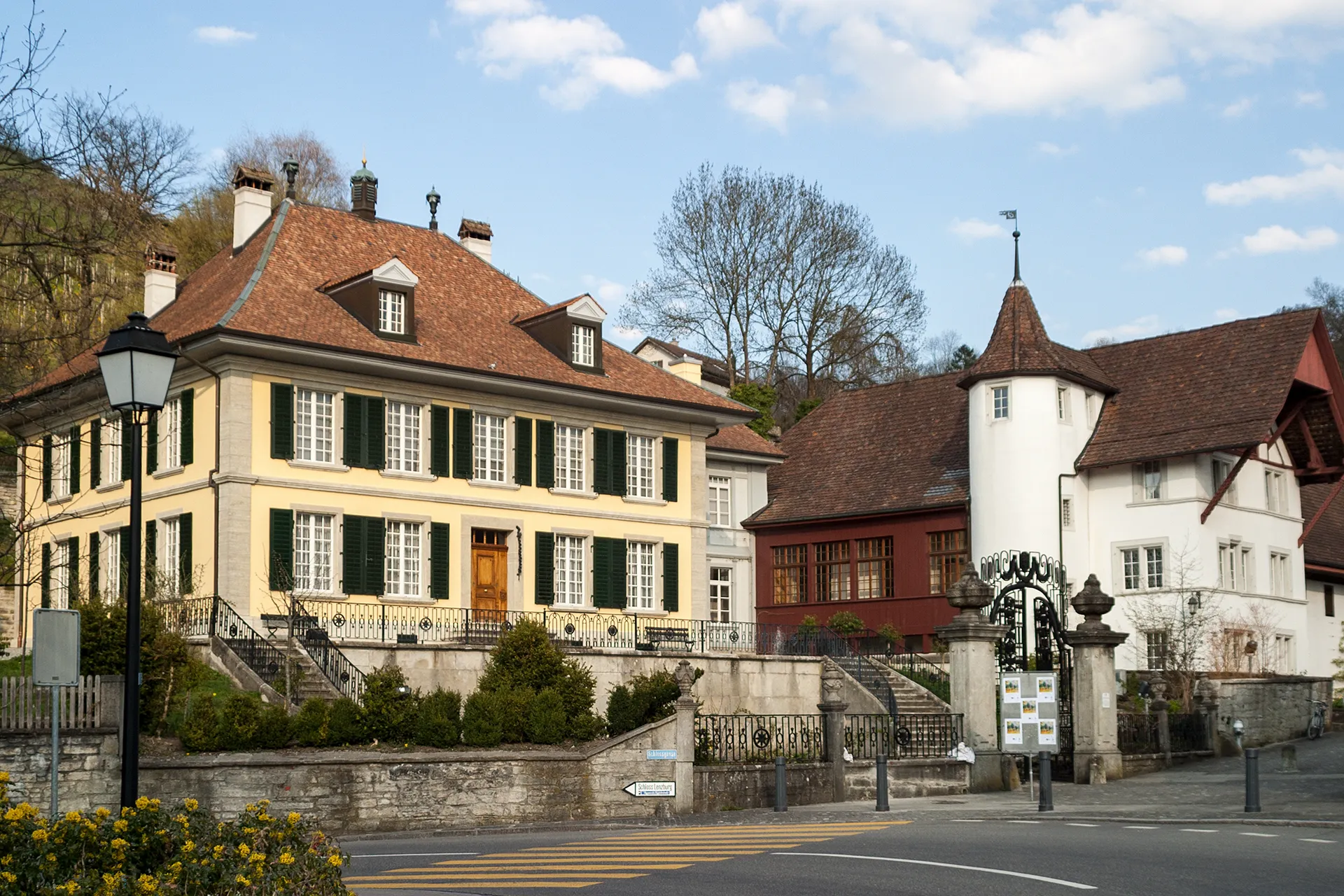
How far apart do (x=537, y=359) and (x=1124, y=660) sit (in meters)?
16.8

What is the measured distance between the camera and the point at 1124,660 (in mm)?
42125

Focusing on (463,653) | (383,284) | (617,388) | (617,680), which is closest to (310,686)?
(463,653)

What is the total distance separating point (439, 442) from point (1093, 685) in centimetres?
1558

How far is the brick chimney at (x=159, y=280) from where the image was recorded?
1613 inches

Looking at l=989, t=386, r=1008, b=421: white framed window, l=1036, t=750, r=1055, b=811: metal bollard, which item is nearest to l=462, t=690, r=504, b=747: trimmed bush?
l=1036, t=750, r=1055, b=811: metal bollard

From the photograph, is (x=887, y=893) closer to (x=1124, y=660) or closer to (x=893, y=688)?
(x=893, y=688)

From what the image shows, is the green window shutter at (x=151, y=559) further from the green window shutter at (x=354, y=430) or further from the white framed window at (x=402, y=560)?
the white framed window at (x=402, y=560)

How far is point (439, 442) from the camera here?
1464 inches

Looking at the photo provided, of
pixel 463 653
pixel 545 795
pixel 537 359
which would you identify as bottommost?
pixel 545 795

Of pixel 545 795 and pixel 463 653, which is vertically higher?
pixel 463 653

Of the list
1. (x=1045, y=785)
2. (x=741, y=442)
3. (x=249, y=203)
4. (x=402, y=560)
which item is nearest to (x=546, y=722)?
(x=1045, y=785)

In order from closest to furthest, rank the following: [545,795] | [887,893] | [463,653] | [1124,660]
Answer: [887,893] < [545,795] < [463,653] < [1124,660]

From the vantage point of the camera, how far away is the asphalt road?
1353cm

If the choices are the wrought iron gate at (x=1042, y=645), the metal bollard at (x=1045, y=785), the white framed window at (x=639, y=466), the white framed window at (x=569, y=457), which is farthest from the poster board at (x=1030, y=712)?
the white framed window at (x=639, y=466)
